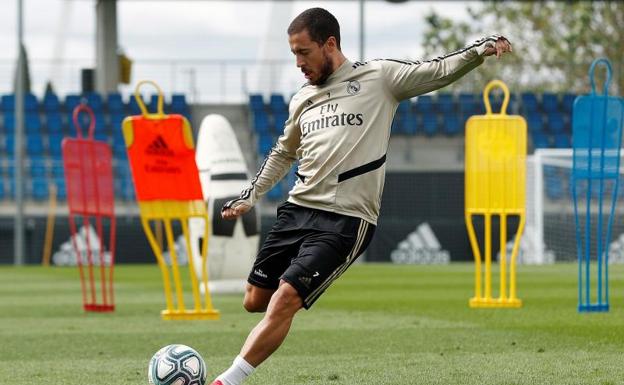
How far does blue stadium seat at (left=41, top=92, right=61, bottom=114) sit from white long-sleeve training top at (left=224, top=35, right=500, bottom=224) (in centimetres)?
2812

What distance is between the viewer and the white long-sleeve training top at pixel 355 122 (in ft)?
20.3

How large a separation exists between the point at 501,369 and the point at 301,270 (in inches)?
77.1

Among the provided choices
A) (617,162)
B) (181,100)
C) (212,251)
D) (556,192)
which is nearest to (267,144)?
(181,100)

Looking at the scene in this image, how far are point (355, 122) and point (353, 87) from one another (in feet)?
0.62

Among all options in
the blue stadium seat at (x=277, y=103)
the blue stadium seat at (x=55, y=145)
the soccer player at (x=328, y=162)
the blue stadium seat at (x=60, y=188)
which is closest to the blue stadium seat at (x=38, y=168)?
the blue stadium seat at (x=60, y=188)

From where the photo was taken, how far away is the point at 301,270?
5.96 meters

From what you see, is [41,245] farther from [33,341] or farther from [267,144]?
[33,341]

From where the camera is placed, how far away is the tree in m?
44.9

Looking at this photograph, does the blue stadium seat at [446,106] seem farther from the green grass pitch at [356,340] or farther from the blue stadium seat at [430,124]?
the green grass pitch at [356,340]

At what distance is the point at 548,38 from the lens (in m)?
47.8

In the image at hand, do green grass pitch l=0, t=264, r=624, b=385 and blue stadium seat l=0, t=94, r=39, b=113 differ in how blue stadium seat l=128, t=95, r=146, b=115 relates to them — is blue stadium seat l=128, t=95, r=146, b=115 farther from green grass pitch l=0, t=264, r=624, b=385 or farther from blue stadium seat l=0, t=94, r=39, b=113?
green grass pitch l=0, t=264, r=624, b=385

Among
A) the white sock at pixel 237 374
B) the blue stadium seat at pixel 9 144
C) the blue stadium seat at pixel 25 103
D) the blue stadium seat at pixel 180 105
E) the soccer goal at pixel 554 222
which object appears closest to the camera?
the white sock at pixel 237 374

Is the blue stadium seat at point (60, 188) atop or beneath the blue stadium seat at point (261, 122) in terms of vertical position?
beneath

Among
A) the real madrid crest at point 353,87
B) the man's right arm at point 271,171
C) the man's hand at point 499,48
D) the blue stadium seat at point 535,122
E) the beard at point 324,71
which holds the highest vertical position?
the man's hand at point 499,48
